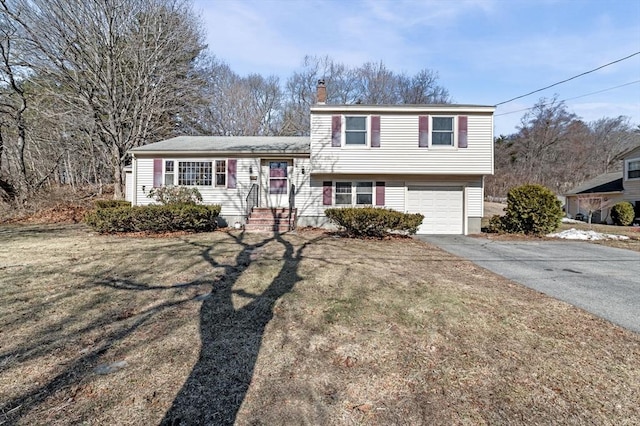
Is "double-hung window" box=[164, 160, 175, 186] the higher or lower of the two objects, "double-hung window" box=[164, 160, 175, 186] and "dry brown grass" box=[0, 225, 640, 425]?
the higher

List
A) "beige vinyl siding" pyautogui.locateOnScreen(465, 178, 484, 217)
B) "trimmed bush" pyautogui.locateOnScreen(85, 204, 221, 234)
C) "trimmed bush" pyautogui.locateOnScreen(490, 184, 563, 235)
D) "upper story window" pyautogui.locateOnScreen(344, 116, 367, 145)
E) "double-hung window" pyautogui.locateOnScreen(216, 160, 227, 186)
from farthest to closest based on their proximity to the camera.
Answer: "double-hung window" pyautogui.locateOnScreen(216, 160, 227, 186), "beige vinyl siding" pyautogui.locateOnScreen(465, 178, 484, 217), "upper story window" pyautogui.locateOnScreen(344, 116, 367, 145), "trimmed bush" pyautogui.locateOnScreen(490, 184, 563, 235), "trimmed bush" pyautogui.locateOnScreen(85, 204, 221, 234)

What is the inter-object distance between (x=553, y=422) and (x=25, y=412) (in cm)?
360

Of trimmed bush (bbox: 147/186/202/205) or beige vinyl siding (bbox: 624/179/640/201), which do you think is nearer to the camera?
trimmed bush (bbox: 147/186/202/205)

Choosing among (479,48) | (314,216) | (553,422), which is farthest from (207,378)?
(479,48)

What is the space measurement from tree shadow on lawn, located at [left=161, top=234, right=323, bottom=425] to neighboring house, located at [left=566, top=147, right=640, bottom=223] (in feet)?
81.9

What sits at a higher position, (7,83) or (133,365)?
(7,83)

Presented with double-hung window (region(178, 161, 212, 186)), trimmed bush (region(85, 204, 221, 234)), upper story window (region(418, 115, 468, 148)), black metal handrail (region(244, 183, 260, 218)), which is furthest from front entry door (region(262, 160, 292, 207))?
upper story window (region(418, 115, 468, 148))

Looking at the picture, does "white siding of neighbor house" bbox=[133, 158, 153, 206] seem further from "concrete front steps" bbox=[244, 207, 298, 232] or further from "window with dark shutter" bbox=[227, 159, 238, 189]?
"concrete front steps" bbox=[244, 207, 298, 232]

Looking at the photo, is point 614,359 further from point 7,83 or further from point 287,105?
point 287,105

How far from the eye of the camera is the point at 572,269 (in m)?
6.98

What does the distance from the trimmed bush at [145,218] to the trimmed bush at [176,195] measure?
1525mm

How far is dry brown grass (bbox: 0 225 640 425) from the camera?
2348 mm

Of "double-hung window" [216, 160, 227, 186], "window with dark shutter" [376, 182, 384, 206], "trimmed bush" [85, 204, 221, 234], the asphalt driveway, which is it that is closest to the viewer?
the asphalt driveway

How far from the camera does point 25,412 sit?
2.26 metres
